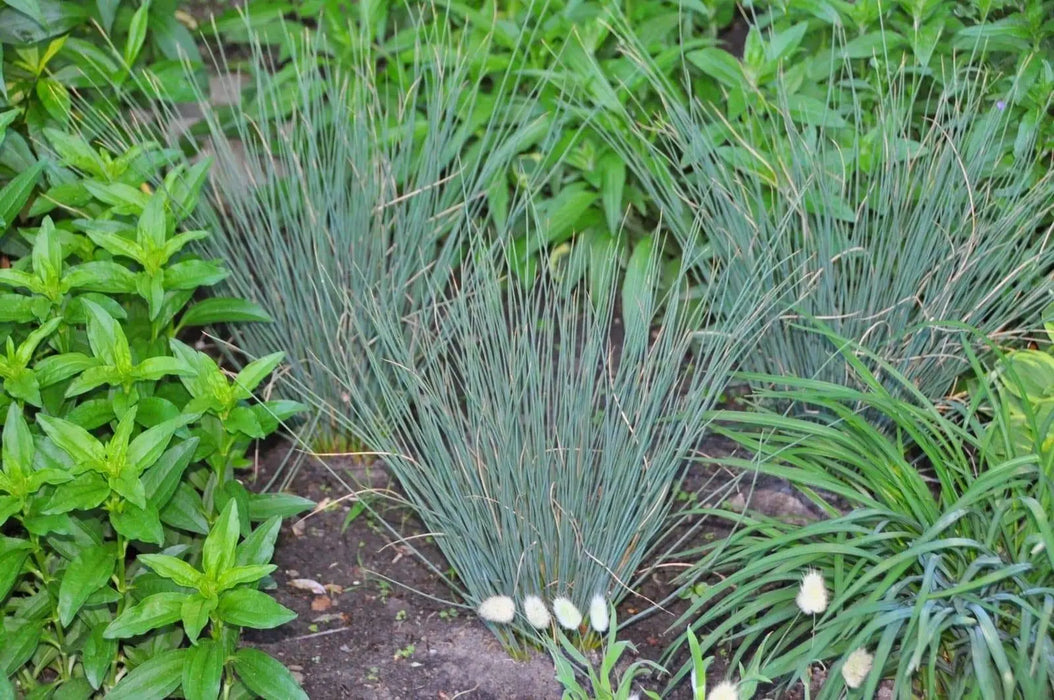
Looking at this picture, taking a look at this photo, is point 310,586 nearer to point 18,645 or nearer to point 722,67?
point 18,645

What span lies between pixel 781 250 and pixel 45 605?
1.77 metres

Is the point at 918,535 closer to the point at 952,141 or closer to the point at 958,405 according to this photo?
the point at 958,405

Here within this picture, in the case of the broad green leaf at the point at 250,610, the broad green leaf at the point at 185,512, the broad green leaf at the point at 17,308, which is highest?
the broad green leaf at the point at 17,308

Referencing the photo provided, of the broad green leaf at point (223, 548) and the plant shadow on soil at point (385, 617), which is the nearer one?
the broad green leaf at point (223, 548)

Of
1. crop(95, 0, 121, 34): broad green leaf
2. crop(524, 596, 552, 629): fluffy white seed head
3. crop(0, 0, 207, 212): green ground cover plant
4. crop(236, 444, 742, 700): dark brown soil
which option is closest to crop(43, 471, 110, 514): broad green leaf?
crop(236, 444, 742, 700): dark brown soil

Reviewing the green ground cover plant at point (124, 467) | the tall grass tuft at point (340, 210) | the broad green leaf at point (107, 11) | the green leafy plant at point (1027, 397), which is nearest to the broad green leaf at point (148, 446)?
the green ground cover plant at point (124, 467)

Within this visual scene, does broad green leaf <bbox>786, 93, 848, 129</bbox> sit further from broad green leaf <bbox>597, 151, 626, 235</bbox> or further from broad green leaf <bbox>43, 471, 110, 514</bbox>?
broad green leaf <bbox>43, 471, 110, 514</bbox>

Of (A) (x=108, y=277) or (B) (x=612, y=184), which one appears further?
(B) (x=612, y=184)

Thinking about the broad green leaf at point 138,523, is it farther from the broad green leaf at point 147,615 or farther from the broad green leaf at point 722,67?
the broad green leaf at point 722,67

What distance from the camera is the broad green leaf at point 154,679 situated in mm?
2262

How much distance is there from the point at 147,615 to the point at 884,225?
1737 mm

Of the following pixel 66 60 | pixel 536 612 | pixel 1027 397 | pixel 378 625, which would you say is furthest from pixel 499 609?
pixel 66 60

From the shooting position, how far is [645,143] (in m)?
2.99

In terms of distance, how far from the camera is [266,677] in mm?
2287
